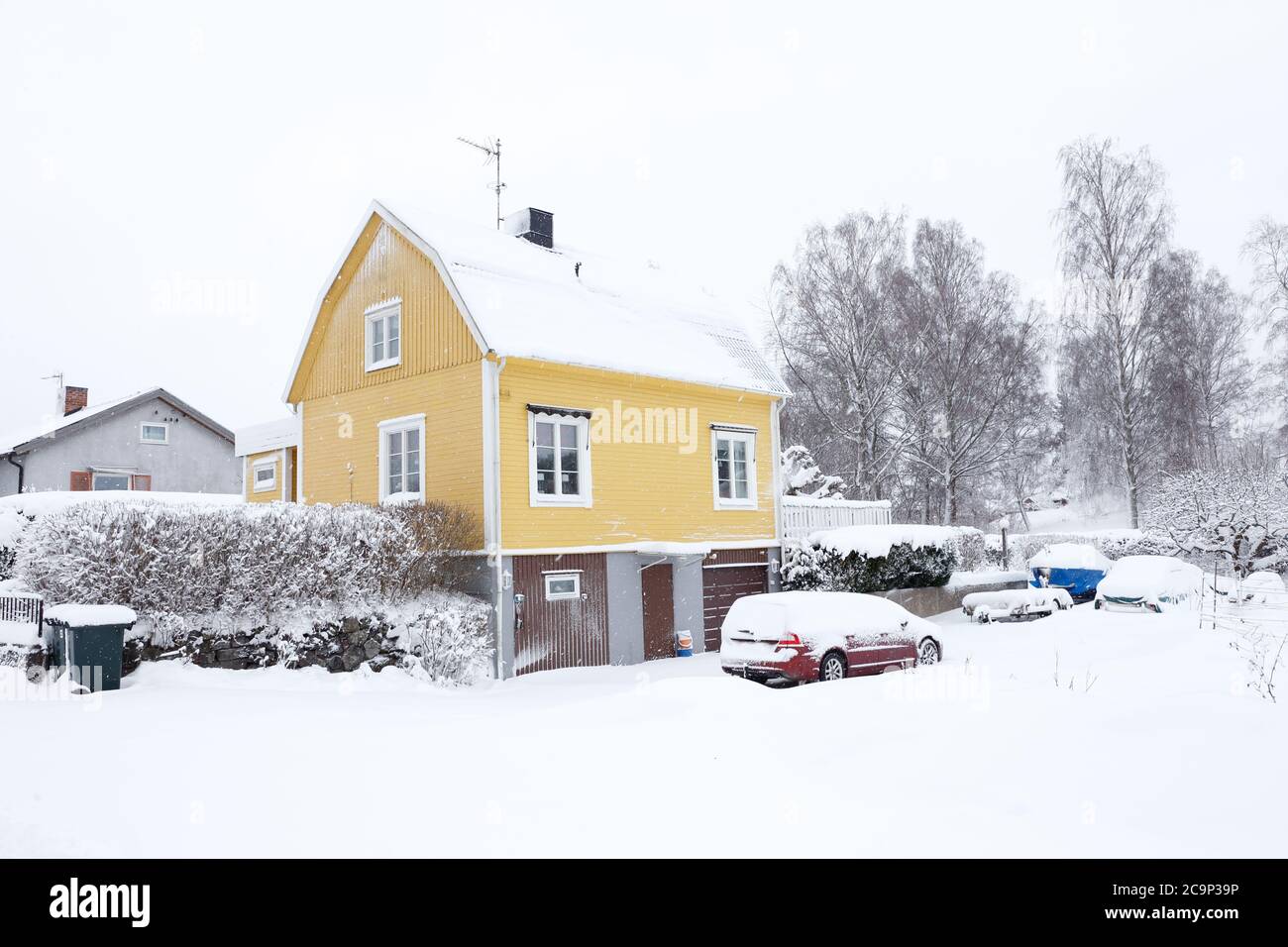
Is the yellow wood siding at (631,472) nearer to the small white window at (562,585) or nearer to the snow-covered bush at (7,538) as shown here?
the small white window at (562,585)

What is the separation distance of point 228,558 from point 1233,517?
2257 cm

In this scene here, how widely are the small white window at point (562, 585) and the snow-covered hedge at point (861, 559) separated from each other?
19.5 ft

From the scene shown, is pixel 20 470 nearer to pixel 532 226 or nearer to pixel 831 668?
pixel 532 226

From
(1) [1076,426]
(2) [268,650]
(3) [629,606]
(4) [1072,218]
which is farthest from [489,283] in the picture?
(1) [1076,426]

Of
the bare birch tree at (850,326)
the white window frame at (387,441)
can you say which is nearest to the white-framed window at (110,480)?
the white window frame at (387,441)

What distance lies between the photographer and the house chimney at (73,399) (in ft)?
117

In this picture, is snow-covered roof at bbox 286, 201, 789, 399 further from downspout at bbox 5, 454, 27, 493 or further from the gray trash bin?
downspout at bbox 5, 454, 27, 493

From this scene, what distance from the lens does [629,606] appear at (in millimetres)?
17172

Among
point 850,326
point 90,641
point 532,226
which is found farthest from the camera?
point 850,326

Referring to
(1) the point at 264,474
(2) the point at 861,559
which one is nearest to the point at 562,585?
(2) the point at 861,559

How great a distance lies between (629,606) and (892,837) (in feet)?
39.9

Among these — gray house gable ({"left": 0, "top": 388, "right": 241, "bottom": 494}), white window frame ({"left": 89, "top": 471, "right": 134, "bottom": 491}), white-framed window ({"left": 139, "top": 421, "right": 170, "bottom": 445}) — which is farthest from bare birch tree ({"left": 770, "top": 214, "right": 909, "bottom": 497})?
white window frame ({"left": 89, "top": 471, "right": 134, "bottom": 491})

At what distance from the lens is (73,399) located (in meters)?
35.9

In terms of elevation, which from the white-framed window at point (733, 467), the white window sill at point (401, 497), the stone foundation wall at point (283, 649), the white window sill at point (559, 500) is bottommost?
the stone foundation wall at point (283, 649)
